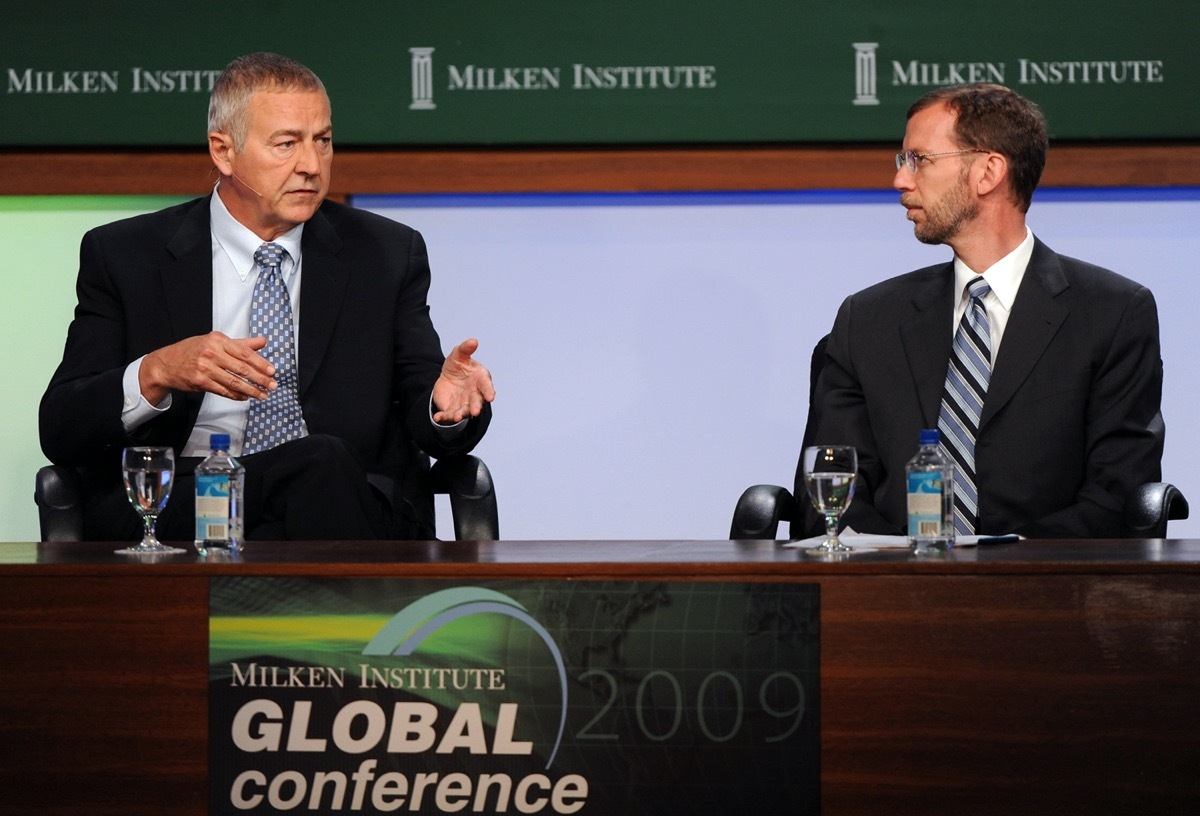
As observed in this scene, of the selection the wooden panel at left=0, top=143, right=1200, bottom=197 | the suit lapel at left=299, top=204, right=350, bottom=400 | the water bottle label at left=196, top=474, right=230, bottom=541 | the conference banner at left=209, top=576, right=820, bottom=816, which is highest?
the wooden panel at left=0, top=143, right=1200, bottom=197

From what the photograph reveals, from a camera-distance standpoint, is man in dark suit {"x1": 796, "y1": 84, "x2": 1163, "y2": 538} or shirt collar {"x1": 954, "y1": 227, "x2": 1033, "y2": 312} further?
shirt collar {"x1": 954, "y1": 227, "x2": 1033, "y2": 312}

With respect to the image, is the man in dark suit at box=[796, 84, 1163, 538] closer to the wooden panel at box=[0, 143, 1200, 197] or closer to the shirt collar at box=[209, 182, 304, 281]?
the wooden panel at box=[0, 143, 1200, 197]

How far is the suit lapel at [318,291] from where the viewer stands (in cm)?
319

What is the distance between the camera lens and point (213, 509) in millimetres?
2262

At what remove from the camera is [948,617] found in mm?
1933

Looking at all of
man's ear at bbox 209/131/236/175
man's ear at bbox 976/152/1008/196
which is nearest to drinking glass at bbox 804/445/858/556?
man's ear at bbox 976/152/1008/196

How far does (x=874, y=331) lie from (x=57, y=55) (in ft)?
8.08

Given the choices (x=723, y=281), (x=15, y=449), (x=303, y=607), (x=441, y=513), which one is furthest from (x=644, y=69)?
(x=303, y=607)

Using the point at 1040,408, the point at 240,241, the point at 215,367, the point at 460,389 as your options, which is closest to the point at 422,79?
the point at 240,241

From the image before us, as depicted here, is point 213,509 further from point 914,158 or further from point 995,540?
point 914,158

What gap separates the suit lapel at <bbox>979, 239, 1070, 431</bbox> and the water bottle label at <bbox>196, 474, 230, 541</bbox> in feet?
5.19

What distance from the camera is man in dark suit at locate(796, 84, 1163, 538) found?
298 centimetres

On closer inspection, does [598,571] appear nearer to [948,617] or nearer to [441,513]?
[948,617]

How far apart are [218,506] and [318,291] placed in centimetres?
108
